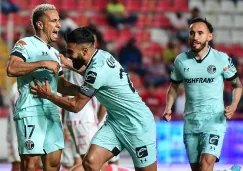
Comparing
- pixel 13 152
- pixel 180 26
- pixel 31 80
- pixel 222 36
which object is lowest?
pixel 13 152

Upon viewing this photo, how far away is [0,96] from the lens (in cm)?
1565

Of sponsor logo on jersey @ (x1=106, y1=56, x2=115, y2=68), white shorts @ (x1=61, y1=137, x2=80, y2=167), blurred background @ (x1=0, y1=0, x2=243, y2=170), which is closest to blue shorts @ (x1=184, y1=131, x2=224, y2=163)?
sponsor logo on jersey @ (x1=106, y1=56, x2=115, y2=68)

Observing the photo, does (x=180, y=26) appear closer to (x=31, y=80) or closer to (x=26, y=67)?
(x=31, y=80)

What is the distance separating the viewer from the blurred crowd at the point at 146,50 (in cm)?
1611

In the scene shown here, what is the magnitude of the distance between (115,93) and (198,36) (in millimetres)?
1487

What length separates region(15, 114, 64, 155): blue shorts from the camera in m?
7.45

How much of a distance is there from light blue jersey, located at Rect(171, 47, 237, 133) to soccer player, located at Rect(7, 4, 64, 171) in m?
1.62

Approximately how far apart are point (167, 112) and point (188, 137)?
39 cm

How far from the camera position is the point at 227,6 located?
68.6ft

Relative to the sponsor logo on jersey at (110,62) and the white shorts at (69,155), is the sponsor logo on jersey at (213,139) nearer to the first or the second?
the sponsor logo on jersey at (110,62)

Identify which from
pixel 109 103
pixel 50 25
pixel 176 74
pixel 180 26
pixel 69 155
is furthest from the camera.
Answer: pixel 180 26

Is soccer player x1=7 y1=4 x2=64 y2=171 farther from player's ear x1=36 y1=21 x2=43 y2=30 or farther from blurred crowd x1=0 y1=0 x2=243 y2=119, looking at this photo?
blurred crowd x1=0 y1=0 x2=243 y2=119

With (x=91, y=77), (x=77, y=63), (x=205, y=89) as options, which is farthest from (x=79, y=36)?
(x=205, y=89)

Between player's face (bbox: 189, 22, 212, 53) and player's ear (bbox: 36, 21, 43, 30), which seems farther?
player's face (bbox: 189, 22, 212, 53)
